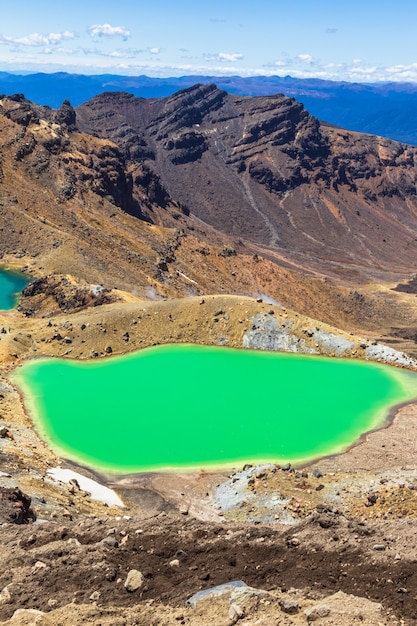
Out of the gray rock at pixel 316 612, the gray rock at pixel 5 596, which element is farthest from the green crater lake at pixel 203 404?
the gray rock at pixel 316 612

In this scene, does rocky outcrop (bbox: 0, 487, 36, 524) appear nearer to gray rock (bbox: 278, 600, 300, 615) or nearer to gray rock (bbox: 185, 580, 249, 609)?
gray rock (bbox: 185, 580, 249, 609)

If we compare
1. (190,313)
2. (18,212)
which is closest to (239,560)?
(190,313)

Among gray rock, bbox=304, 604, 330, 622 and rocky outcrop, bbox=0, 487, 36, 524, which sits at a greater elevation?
gray rock, bbox=304, 604, 330, 622

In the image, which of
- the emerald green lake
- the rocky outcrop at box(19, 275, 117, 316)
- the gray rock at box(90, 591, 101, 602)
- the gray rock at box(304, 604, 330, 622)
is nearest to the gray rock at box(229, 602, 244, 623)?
the gray rock at box(304, 604, 330, 622)

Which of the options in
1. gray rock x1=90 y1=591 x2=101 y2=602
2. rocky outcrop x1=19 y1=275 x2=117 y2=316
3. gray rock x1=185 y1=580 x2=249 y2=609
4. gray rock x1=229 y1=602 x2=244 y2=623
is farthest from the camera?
rocky outcrop x1=19 y1=275 x2=117 y2=316

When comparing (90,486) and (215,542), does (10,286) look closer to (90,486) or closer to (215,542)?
(90,486)

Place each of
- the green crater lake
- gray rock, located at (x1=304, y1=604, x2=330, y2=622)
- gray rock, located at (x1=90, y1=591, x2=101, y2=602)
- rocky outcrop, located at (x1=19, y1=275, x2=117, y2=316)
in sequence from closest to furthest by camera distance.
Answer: gray rock, located at (x1=304, y1=604, x2=330, y2=622), gray rock, located at (x1=90, y1=591, x2=101, y2=602), the green crater lake, rocky outcrop, located at (x1=19, y1=275, x2=117, y2=316)

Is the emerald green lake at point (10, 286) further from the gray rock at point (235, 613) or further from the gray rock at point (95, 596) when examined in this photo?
the gray rock at point (235, 613)
